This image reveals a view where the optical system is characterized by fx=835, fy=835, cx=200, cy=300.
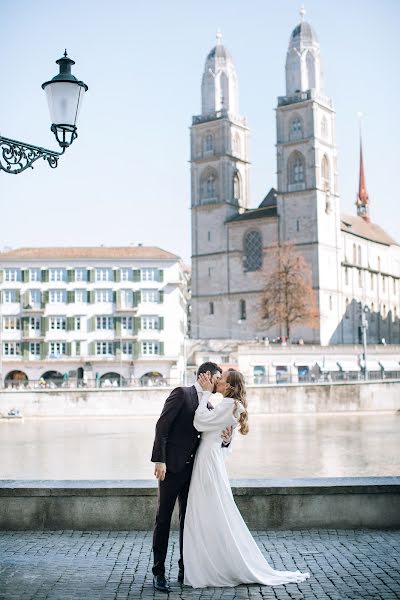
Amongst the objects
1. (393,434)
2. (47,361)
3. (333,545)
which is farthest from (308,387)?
(333,545)

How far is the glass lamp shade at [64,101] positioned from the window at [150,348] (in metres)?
61.6

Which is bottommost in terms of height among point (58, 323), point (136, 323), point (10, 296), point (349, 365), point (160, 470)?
point (160, 470)

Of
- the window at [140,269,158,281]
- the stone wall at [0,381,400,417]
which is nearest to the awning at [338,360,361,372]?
the stone wall at [0,381,400,417]

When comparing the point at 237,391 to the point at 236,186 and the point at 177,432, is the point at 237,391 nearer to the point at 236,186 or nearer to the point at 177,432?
the point at 177,432

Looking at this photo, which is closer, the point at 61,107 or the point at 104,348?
the point at 61,107

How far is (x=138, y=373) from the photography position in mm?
68625

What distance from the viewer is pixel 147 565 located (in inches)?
290

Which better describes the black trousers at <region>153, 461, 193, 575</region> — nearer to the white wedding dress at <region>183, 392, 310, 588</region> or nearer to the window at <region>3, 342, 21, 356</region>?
the white wedding dress at <region>183, 392, 310, 588</region>

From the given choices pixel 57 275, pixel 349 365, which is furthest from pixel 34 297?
pixel 349 365

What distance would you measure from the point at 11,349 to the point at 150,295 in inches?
483

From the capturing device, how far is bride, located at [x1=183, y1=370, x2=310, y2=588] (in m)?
6.77

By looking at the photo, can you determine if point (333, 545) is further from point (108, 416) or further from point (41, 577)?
point (108, 416)

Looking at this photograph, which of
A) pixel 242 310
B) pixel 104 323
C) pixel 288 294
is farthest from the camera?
pixel 242 310

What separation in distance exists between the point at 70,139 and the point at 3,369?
63.0 m
